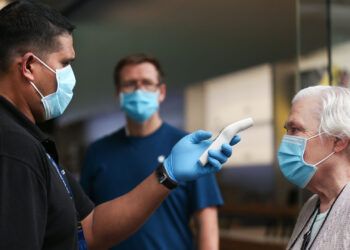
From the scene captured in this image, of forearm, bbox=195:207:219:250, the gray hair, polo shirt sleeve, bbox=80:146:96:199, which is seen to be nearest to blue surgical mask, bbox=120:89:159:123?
polo shirt sleeve, bbox=80:146:96:199

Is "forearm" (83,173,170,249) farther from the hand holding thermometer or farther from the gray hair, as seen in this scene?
the gray hair

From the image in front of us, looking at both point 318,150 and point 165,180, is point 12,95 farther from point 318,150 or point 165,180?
point 318,150

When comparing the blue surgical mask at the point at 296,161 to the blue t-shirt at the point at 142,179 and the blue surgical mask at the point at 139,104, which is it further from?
the blue surgical mask at the point at 139,104

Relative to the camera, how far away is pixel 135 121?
7.85ft

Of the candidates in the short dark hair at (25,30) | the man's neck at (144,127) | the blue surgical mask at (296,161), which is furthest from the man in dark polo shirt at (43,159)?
the man's neck at (144,127)

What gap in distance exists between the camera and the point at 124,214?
167 cm

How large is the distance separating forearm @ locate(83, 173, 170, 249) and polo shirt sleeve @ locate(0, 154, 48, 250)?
527 millimetres

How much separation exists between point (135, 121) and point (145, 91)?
163 millimetres

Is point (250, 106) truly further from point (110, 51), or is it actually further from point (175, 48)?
point (110, 51)

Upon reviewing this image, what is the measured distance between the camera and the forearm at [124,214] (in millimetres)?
1602

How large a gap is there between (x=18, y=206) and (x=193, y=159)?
0.64m

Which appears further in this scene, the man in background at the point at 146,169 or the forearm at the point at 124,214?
the man in background at the point at 146,169

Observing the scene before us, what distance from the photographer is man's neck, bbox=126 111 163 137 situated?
7.82 ft

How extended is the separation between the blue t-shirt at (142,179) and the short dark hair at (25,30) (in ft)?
3.36
